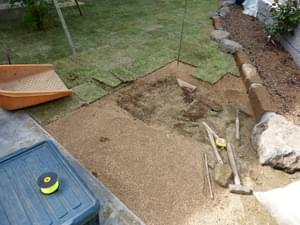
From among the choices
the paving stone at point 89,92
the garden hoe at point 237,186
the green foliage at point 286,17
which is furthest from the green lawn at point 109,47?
the garden hoe at point 237,186

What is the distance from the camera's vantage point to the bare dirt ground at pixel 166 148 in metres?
1.90

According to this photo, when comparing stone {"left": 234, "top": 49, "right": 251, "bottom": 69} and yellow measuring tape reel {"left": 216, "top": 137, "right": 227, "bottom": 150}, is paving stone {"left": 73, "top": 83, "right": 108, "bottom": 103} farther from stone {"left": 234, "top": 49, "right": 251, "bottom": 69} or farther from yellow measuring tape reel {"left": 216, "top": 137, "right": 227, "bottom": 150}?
stone {"left": 234, "top": 49, "right": 251, "bottom": 69}

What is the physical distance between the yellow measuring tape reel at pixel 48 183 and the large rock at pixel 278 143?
174cm

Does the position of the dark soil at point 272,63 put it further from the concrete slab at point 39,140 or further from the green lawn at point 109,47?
the concrete slab at point 39,140

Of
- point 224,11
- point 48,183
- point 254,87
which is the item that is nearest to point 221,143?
point 254,87

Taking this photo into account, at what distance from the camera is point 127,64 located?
147 inches

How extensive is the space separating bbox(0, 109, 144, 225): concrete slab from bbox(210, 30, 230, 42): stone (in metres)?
3.32

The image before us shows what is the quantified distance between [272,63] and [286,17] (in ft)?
2.55

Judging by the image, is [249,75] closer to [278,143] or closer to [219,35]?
[278,143]

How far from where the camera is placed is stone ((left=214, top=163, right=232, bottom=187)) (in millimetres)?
2064

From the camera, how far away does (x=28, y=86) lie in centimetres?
291

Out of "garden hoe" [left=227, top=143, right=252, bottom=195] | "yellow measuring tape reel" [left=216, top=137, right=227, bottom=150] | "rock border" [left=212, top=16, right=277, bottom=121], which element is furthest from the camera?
"rock border" [left=212, top=16, right=277, bottom=121]

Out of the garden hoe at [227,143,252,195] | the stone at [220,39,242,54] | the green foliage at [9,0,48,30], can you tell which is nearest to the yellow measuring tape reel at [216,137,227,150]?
the garden hoe at [227,143,252,195]

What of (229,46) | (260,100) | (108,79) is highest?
(229,46)
